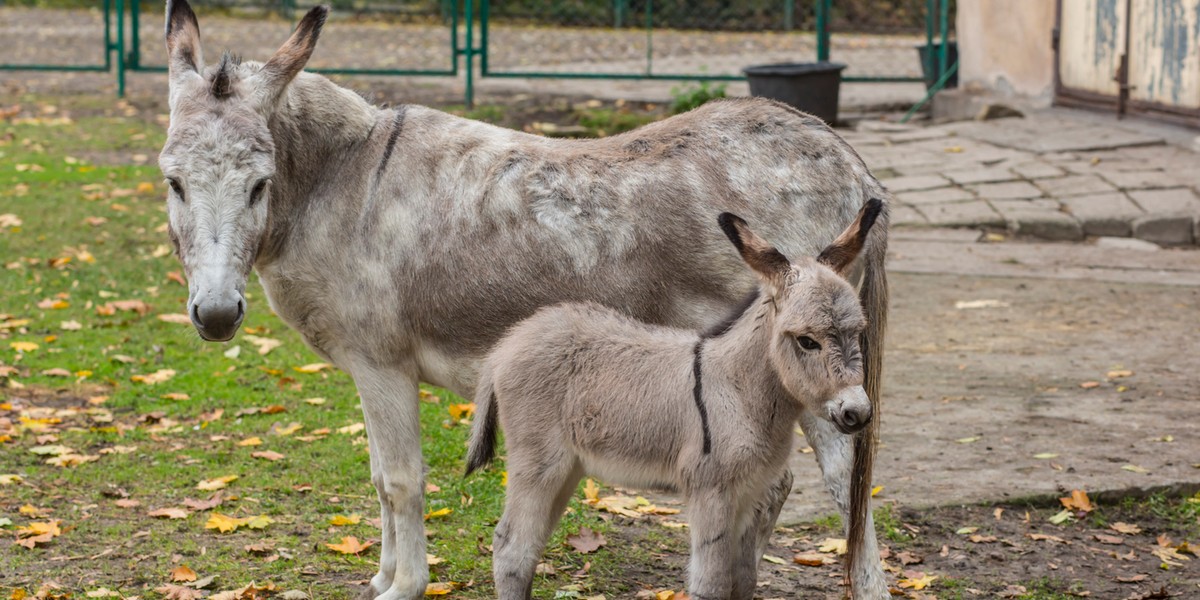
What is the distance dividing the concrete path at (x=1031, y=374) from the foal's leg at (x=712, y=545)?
6.38 ft

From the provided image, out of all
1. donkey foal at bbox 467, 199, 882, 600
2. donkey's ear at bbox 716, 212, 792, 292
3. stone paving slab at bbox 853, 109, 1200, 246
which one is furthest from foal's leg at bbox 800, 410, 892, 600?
stone paving slab at bbox 853, 109, 1200, 246

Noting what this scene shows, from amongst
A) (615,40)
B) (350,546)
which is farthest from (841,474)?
(615,40)

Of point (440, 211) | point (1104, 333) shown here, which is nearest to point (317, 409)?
point (440, 211)

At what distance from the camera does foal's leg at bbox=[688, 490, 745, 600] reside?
3.76 metres

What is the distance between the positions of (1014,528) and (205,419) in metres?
4.09

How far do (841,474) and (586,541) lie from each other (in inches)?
53.5

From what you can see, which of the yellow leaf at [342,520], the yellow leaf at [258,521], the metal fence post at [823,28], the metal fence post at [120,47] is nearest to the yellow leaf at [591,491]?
the yellow leaf at [342,520]

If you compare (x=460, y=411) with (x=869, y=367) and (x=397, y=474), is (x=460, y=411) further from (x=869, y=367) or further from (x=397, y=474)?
(x=869, y=367)

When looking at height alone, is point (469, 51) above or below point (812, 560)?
above

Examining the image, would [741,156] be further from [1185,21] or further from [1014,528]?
[1185,21]

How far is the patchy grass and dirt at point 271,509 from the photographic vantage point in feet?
16.8

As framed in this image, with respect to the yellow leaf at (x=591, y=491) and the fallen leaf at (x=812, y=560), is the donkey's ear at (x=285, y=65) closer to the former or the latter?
the yellow leaf at (x=591, y=491)

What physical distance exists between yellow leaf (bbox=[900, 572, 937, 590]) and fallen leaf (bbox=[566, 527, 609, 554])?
1207 millimetres

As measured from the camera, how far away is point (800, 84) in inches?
522
